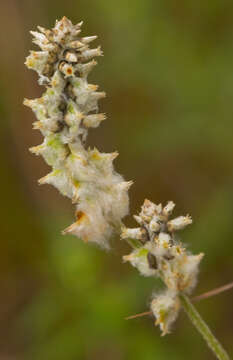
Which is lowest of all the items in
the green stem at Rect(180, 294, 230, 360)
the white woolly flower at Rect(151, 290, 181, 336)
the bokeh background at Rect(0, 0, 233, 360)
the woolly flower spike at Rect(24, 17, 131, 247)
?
the green stem at Rect(180, 294, 230, 360)

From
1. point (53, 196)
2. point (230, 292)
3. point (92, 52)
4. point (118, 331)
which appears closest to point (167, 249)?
point (92, 52)

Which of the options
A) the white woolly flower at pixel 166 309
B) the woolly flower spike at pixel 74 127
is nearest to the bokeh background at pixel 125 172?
the white woolly flower at pixel 166 309

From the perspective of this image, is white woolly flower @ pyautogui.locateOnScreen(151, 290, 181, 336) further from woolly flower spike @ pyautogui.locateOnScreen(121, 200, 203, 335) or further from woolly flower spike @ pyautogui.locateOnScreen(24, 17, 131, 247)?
woolly flower spike @ pyautogui.locateOnScreen(24, 17, 131, 247)

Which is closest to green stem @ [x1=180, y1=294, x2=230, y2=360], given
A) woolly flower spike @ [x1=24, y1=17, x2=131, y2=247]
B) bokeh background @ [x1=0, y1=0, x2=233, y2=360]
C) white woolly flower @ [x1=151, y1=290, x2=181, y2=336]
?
white woolly flower @ [x1=151, y1=290, x2=181, y2=336]

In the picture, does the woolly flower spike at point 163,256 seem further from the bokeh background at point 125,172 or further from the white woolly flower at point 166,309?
the bokeh background at point 125,172

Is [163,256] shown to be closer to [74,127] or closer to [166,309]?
[166,309]

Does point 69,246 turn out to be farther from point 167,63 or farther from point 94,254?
point 167,63
